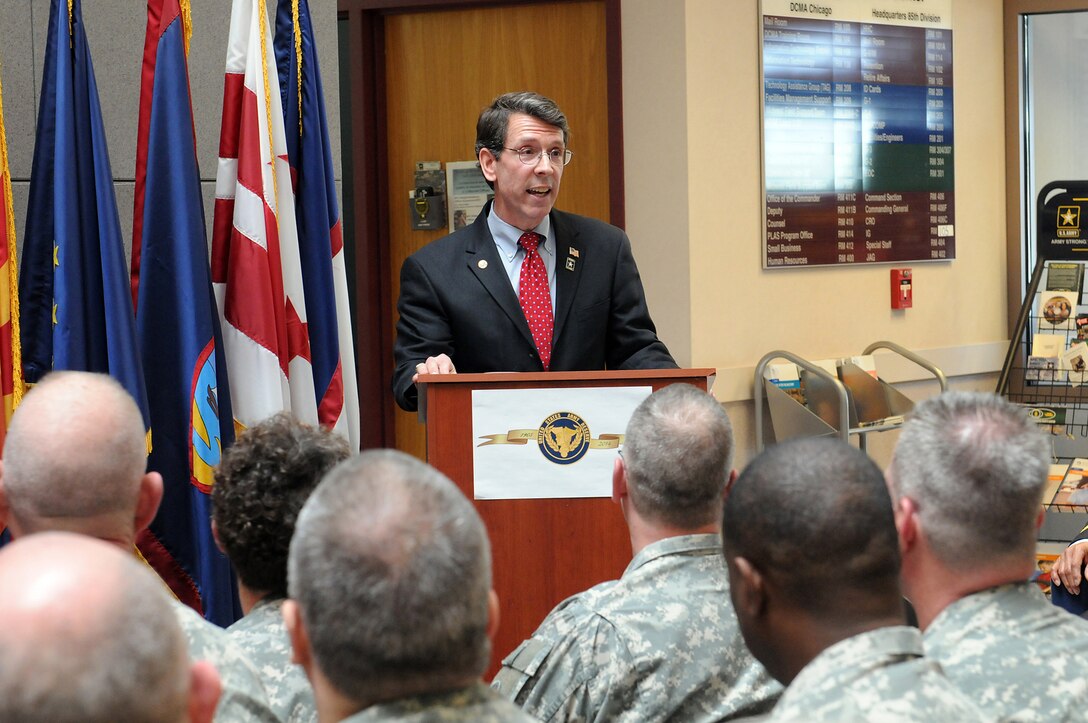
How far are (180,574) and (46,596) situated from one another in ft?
6.97

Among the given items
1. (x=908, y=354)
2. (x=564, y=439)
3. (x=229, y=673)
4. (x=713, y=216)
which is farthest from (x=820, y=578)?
(x=908, y=354)

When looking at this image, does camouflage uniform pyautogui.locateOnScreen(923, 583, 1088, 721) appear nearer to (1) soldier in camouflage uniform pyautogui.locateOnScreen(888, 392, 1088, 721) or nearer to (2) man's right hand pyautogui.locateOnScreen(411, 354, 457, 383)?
(1) soldier in camouflage uniform pyautogui.locateOnScreen(888, 392, 1088, 721)

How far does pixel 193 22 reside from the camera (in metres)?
3.61

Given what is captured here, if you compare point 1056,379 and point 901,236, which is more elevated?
point 901,236

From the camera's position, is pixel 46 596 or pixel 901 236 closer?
pixel 46 596


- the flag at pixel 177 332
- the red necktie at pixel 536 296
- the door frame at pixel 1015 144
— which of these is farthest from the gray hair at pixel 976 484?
the door frame at pixel 1015 144

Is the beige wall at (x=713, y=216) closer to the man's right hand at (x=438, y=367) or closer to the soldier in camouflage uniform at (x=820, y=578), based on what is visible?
the man's right hand at (x=438, y=367)

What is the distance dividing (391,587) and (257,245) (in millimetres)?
2204

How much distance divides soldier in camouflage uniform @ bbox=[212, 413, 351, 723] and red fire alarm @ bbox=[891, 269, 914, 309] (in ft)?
13.6

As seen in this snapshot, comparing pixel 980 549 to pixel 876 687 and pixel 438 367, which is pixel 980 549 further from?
pixel 438 367

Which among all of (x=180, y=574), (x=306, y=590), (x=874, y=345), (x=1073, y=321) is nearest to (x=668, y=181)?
(x=874, y=345)

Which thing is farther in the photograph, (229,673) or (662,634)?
(662,634)

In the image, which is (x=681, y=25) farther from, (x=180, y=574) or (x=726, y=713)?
(x=726, y=713)

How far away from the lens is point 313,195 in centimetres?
335
